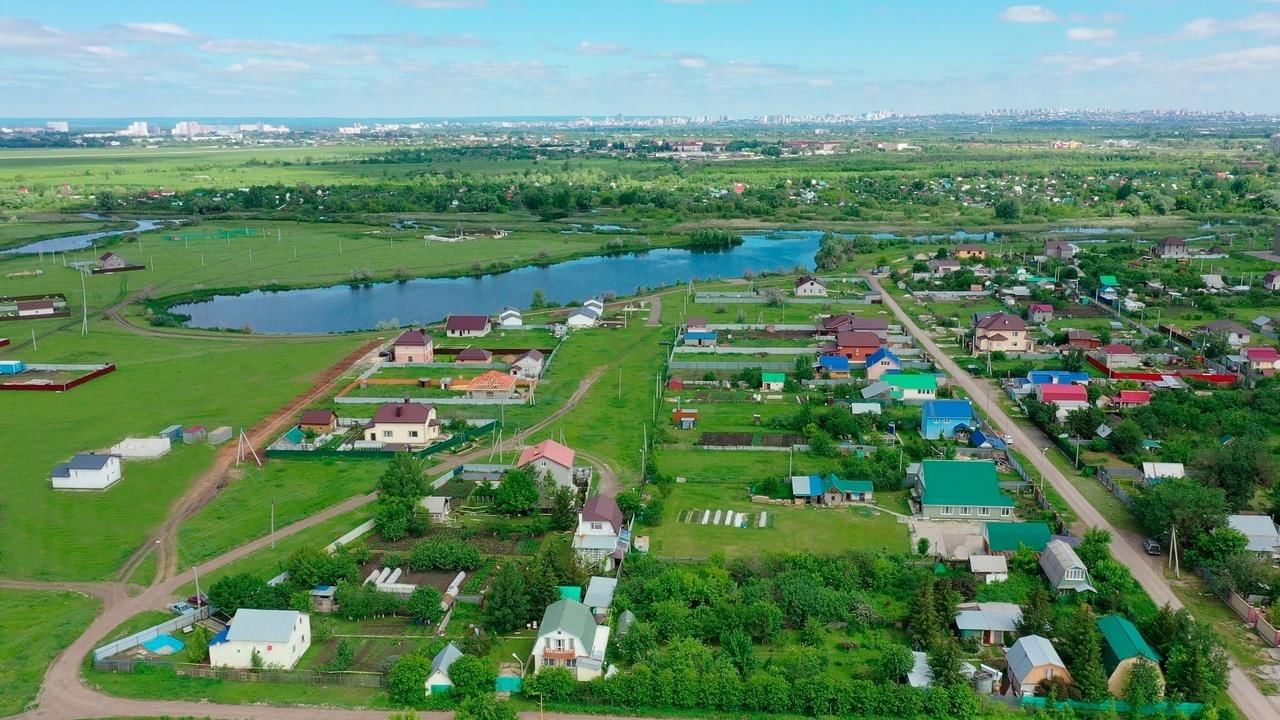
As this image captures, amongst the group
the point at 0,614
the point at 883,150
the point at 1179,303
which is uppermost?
the point at 883,150

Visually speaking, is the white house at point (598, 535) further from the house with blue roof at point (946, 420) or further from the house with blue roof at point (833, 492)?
the house with blue roof at point (946, 420)

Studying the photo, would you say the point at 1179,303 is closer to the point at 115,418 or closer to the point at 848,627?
the point at 848,627

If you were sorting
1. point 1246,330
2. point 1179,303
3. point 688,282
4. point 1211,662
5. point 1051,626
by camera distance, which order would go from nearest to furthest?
point 1211,662
point 1051,626
point 1246,330
point 1179,303
point 688,282

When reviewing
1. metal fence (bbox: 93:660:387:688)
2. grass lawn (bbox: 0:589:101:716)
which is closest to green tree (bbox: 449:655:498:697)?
metal fence (bbox: 93:660:387:688)

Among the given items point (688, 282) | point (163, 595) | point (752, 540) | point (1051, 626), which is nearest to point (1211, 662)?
point (1051, 626)

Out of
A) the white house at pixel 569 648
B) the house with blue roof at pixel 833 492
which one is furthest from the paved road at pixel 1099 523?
the white house at pixel 569 648

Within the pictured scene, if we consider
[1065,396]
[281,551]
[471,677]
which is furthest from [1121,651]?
[281,551]

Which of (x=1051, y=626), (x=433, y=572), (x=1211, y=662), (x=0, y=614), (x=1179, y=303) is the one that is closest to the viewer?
(x=1211, y=662)
